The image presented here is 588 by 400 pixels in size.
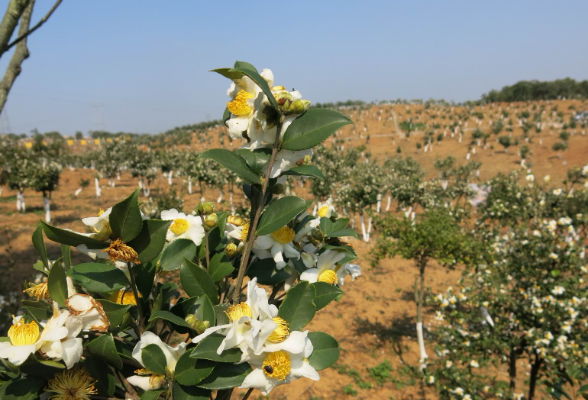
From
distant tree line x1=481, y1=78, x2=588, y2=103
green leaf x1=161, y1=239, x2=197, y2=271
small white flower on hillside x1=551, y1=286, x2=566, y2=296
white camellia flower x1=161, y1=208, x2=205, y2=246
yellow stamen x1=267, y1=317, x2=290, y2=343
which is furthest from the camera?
distant tree line x1=481, y1=78, x2=588, y2=103

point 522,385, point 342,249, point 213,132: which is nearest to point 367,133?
point 213,132

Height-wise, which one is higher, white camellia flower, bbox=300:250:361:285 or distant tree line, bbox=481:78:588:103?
distant tree line, bbox=481:78:588:103

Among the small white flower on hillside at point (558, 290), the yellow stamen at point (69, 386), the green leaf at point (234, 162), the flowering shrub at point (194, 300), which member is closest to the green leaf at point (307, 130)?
the flowering shrub at point (194, 300)

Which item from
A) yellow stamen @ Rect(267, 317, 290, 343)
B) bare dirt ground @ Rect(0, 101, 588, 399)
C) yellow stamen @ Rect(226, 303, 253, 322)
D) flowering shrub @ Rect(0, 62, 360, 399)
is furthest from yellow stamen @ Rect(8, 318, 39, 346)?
bare dirt ground @ Rect(0, 101, 588, 399)

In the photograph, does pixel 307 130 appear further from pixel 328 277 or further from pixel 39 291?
pixel 39 291

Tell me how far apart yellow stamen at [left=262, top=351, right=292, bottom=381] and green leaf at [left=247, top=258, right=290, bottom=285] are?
0.33 m

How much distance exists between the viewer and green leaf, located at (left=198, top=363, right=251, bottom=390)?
0.83 meters

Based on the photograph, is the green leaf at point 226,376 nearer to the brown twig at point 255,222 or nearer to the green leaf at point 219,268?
the brown twig at point 255,222

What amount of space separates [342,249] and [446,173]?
106ft

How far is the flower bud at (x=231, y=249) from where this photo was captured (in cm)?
115

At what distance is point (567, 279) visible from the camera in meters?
4.46

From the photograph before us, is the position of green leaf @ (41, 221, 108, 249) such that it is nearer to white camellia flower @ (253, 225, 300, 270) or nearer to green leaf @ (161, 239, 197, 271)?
green leaf @ (161, 239, 197, 271)

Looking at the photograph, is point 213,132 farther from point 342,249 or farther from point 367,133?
point 342,249

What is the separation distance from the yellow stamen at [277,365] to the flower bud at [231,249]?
41 cm
